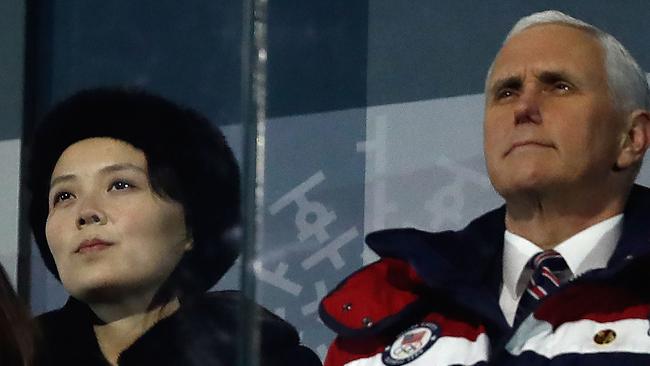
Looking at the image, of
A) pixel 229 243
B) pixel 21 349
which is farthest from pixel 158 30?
pixel 21 349

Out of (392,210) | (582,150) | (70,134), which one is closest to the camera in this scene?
(582,150)

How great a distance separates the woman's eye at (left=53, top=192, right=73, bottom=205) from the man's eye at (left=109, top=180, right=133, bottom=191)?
0.07 metres

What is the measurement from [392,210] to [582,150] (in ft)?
1.20

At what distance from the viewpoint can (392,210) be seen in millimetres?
2049

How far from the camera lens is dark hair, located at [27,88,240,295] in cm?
212

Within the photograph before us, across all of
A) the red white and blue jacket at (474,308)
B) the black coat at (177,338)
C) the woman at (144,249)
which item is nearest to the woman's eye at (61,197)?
the woman at (144,249)

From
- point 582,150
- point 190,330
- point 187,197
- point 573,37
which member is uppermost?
point 573,37

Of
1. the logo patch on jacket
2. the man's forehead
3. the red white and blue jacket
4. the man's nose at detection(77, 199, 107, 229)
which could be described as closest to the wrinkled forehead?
the man's forehead

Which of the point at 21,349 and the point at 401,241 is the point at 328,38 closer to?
the point at 401,241

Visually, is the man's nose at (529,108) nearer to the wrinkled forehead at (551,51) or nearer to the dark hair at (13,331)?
the wrinkled forehead at (551,51)

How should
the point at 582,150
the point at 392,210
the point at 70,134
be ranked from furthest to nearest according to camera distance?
the point at 70,134
the point at 392,210
the point at 582,150

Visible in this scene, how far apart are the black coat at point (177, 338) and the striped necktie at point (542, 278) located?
45cm

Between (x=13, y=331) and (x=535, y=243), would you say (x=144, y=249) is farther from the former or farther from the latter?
(x=535, y=243)

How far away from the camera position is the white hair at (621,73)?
5.86 feet
